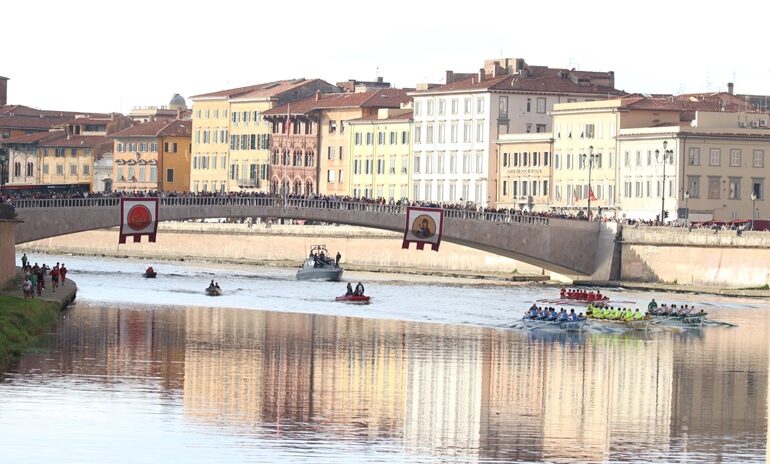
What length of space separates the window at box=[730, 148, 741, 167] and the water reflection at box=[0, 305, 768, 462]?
1992 inches

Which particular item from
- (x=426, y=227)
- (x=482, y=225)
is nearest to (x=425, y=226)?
(x=426, y=227)

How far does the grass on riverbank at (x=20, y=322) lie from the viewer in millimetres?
67000

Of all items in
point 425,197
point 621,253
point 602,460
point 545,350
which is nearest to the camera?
point 602,460

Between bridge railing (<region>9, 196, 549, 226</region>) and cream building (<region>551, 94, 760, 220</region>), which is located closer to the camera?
bridge railing (<region>9, 196, 549, 226</region>)

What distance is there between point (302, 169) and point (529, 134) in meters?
34.3

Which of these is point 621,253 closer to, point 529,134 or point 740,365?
point 529,134

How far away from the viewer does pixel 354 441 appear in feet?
169

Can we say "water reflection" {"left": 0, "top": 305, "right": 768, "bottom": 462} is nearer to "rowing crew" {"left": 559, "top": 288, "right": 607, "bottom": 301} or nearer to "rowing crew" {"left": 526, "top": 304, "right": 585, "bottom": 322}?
"rowing crew" {"left": 526, "top": 304, "right": 585, "bottom": 322}

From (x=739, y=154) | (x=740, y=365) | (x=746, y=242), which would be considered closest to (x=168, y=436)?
(x=740, y=365)

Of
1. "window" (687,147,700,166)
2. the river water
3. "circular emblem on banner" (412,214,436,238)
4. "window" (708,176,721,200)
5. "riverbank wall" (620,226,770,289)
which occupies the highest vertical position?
"window" (687,147,700,166)

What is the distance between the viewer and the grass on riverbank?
6700cm

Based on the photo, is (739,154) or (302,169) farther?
(302,169)

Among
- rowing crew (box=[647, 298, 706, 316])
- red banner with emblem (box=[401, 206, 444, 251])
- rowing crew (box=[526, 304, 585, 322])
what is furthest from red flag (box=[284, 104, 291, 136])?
rowing crew (box=[526, 304, 585, 322])

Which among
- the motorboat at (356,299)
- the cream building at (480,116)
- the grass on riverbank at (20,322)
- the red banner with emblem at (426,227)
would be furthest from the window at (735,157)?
the grass on riverbank at (20,322)
